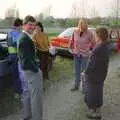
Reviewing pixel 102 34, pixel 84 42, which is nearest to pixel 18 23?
pixel 102 34

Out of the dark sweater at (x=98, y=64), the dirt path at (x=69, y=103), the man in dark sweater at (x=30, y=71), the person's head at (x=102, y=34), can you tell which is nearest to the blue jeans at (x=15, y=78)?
the dirt path at (x=69, y=103)

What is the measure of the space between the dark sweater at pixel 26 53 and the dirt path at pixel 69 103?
1.42 meters

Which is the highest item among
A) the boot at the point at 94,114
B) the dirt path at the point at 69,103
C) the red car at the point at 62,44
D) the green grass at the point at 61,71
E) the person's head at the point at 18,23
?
the person's head at the point at 18,23

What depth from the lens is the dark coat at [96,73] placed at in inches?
289

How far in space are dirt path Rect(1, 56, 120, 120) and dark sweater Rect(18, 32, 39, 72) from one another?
1.42 m

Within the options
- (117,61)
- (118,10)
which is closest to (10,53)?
(117,61)

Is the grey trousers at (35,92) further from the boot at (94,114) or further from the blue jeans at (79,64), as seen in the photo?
→ the blue jeans at (79,64)

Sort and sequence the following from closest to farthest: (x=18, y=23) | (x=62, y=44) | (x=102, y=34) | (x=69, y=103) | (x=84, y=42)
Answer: (x=102, y=34) < (x=18, y=23) < (x=69, y=103) < (x=84, y=42) < (x=62, y=44)

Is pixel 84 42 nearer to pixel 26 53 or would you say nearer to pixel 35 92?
pixel 35 92

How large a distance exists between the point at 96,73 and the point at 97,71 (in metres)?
0.04

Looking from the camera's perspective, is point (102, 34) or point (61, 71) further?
point (61, 71)

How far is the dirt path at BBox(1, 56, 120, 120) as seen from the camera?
25.2 ft

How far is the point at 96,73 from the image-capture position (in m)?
7.38

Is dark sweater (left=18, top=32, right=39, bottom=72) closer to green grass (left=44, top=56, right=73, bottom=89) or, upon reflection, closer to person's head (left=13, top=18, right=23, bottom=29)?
person's head (left=13, top=18, right=23, bottom=29)
